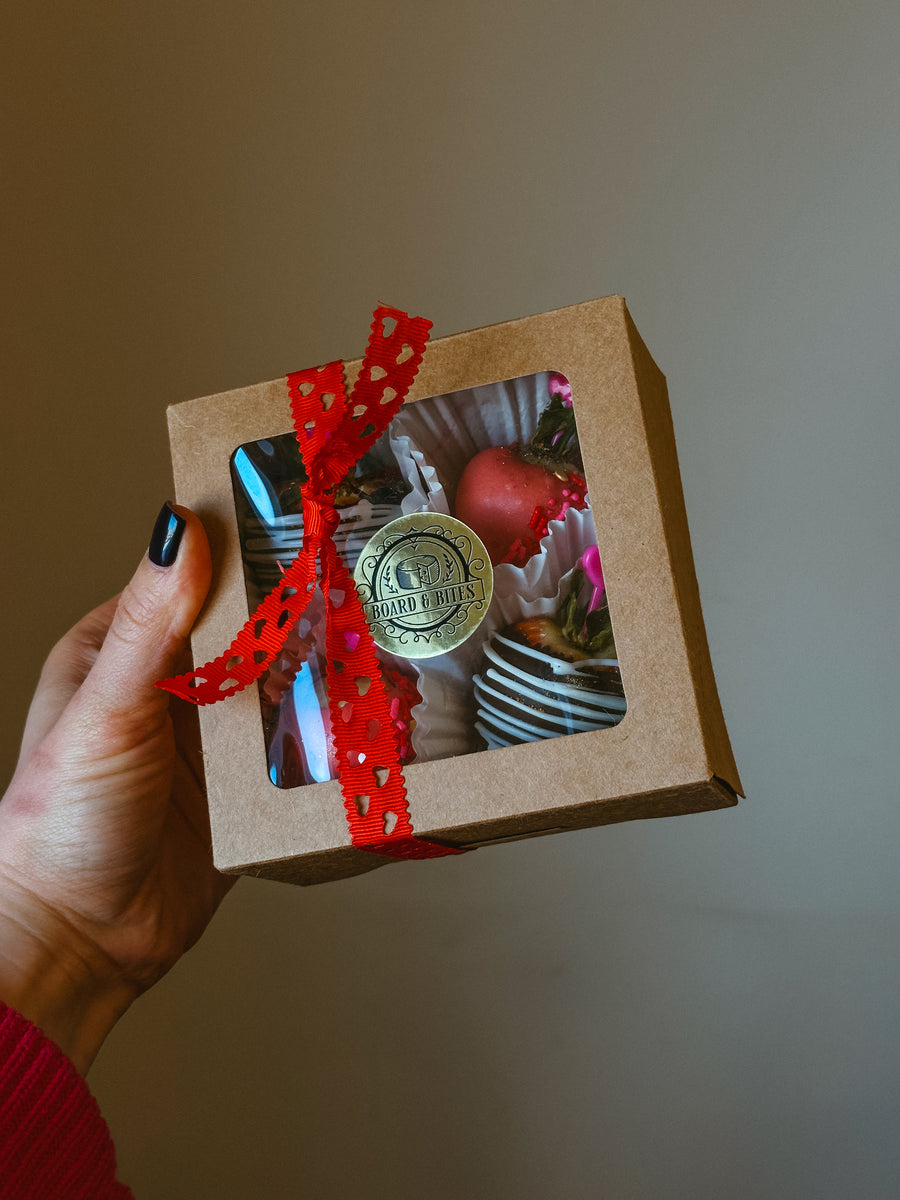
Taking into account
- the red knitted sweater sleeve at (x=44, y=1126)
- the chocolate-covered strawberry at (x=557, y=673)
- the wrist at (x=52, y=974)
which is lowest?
the red knitted sweater sleeve at (x=44, y=1126)

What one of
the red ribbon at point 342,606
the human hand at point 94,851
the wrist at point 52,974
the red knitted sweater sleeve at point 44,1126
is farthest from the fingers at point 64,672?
the red ribbon at point 342,606

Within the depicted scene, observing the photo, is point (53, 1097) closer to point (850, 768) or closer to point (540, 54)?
point (850, 768)

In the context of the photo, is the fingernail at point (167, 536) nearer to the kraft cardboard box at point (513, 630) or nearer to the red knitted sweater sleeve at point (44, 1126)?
the kraft cardboard box at point (513, 630)

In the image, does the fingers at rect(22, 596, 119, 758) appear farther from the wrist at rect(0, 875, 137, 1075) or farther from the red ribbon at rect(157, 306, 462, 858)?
the red ribbon at rect(157, 306, 462, 858)

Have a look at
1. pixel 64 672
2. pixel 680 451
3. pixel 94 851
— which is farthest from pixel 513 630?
pixel 680 451

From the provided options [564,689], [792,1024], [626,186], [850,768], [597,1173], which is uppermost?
[626,186]

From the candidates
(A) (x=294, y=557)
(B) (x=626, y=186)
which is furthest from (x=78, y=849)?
(B) (x=626, y=186)

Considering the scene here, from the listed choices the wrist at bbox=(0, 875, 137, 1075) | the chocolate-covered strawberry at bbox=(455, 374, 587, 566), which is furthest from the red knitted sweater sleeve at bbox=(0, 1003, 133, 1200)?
the chocolate-covered strawberry at bbox=(455, 374, 587, 566)
